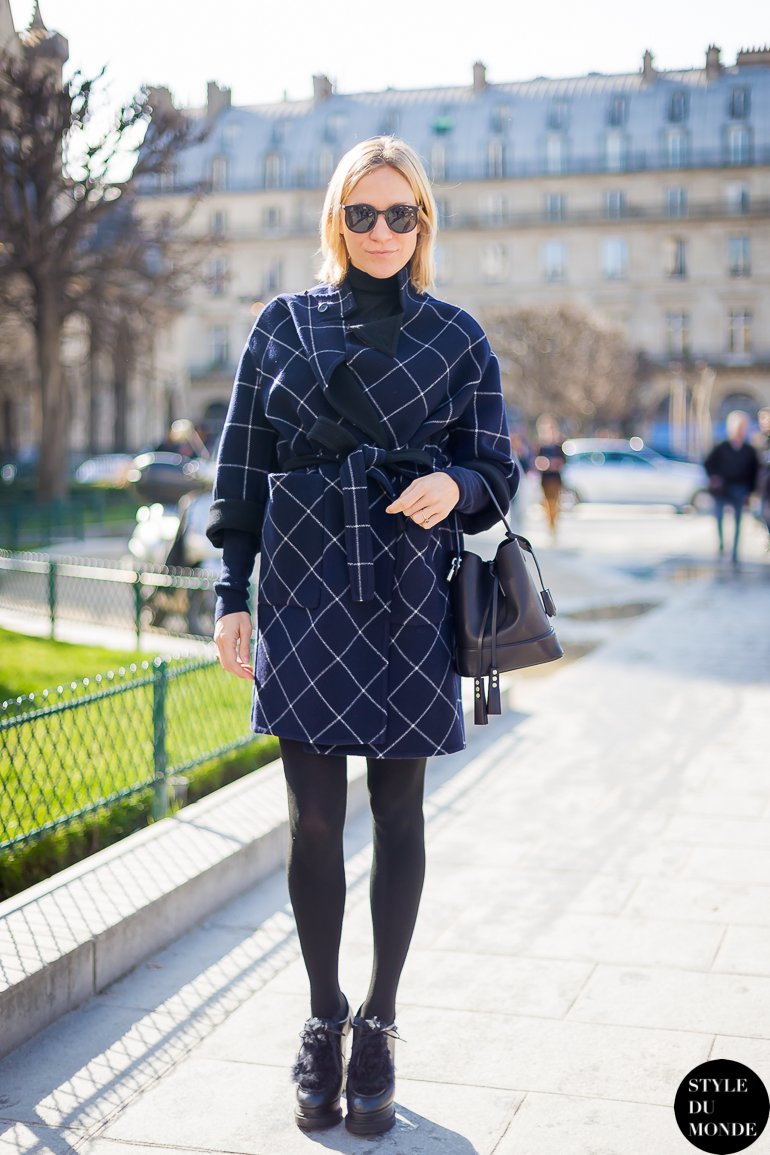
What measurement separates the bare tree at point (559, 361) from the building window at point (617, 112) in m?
22.1

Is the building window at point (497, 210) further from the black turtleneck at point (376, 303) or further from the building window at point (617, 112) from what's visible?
the black turtleneck at point (376, 303)

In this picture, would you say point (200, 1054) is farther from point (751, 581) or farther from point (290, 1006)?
point (751, 581)

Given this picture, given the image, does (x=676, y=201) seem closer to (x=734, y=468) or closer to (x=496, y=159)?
(x=496, y=159)

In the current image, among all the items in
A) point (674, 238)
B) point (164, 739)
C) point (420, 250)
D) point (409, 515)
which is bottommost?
point (164, 739)

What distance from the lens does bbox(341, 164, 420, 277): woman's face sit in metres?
3.00

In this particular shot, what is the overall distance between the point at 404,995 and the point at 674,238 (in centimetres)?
7021

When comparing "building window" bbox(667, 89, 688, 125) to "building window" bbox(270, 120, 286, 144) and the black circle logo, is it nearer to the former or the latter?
"building window" bbox(270, 120, 286, 144)

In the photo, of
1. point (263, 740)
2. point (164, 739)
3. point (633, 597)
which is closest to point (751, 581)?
point (633, 597)

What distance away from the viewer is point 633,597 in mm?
13484

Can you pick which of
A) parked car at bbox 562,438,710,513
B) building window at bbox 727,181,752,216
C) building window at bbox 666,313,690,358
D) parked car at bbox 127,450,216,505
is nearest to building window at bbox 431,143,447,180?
building window at bbox 727,181,752,216

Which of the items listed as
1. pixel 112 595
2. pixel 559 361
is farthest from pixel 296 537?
pixel 559 361

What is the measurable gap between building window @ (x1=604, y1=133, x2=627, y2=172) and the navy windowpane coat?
73.0 meters

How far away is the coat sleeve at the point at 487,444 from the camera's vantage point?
3.06 meters

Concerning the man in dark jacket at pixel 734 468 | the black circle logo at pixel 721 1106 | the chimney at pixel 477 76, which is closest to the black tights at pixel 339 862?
the black circle logo at pixel 721 1106
